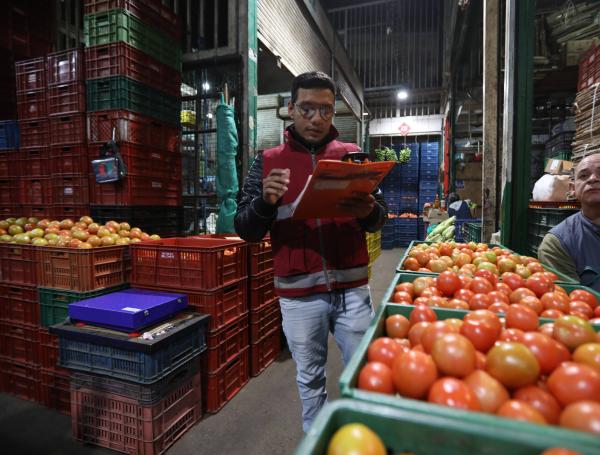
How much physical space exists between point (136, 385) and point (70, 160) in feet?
10.6

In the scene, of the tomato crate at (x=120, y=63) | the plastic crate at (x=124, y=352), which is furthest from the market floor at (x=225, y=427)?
the tomato crate at (x=120, y=63)

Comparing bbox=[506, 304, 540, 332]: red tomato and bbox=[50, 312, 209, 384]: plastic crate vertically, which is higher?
bbox=[506, 304, 540, 332]: red tomato

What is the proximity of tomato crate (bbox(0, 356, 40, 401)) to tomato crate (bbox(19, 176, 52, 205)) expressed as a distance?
2.12 meters

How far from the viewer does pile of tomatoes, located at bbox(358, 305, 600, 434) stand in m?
0.73

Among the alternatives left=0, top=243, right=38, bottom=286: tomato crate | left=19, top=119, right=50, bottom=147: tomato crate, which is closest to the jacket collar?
left=0, top=243, right=38, bottom=286: tomato crate

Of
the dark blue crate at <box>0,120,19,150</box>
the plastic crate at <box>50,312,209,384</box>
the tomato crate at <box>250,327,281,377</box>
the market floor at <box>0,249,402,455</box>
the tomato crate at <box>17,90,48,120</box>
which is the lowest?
the market floor at <box>0,249,402,455</box>

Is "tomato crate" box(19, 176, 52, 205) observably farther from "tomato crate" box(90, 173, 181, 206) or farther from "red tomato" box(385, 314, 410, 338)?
"red tomato" box(385, 314, 410, 338)

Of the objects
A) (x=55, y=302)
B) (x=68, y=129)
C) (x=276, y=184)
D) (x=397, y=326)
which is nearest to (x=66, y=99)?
(x=68, y=129)

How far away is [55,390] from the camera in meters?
2.77

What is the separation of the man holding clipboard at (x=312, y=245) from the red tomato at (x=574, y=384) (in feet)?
3.81

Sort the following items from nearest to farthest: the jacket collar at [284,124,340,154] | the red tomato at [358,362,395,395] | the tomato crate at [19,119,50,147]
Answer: the red tomato at [358,362,395,395] → the jacket collar at [284,124,340,154] → the tomato crate at [19,119,50,147]

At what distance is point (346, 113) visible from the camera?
12648mm

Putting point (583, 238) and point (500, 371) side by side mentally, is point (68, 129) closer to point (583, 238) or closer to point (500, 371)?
point (500, 371)

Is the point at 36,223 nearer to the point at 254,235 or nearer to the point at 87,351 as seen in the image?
the point at 87,351
